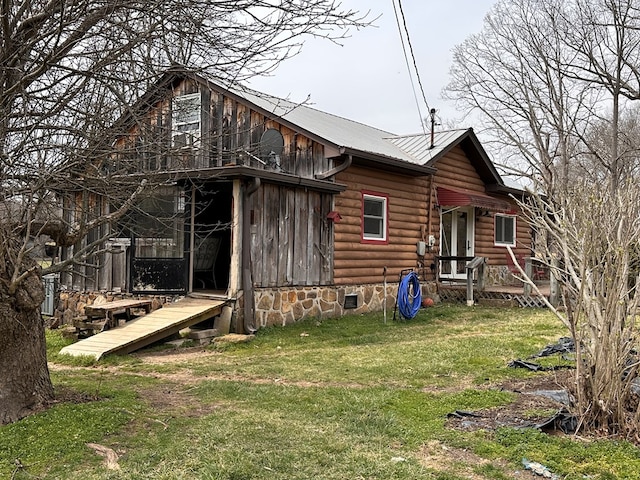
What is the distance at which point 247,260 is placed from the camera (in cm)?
1032

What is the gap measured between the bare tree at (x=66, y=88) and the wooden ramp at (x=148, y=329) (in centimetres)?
304

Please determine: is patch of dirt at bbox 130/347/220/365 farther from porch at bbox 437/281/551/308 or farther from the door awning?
the door awning

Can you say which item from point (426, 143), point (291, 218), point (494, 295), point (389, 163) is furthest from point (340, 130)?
point (494, 295)

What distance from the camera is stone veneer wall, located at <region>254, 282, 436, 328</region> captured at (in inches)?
422

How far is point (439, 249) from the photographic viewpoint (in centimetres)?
1584

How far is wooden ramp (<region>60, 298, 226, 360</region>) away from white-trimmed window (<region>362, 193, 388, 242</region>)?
173 inches

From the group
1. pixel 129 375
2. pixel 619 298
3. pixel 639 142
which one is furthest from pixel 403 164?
pixel 639 142

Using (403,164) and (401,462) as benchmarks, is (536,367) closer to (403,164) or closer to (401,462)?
(401,462)

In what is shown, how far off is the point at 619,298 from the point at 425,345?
473 cm

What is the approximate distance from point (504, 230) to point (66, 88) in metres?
16.2

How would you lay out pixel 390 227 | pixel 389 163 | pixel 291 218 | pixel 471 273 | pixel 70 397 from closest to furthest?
pixel 70 397 < pixel 291 218 < pixel 389 163 < pixel 390 227 < pixel 471 273

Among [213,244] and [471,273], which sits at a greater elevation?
[213,244]

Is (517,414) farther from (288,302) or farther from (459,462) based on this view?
(288,302)

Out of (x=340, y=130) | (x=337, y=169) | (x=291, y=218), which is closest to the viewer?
(x=291, y=218)
